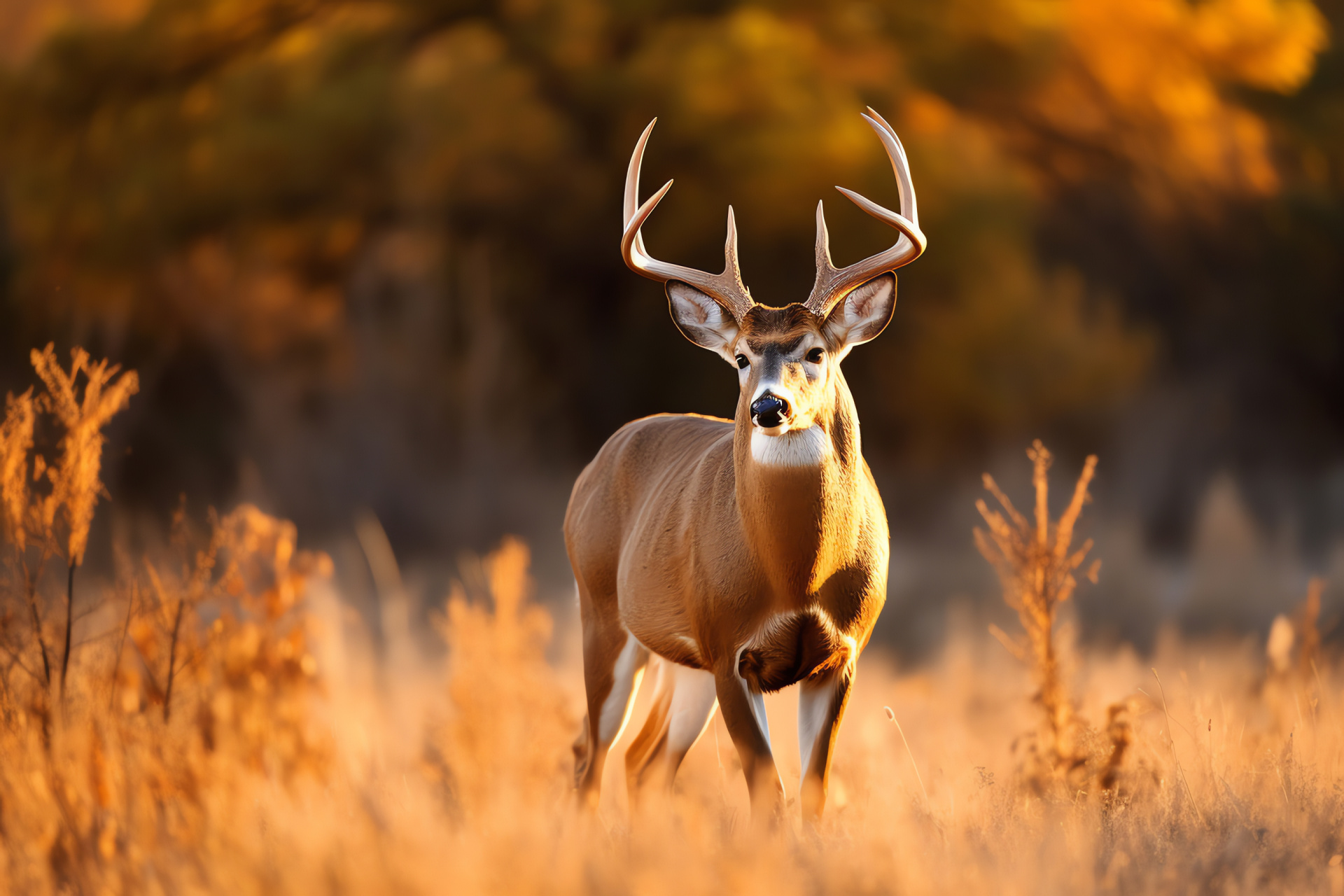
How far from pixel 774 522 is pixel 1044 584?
167cm

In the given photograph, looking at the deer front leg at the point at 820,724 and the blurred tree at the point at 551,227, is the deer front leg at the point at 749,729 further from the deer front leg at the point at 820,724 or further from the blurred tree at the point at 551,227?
the blurred tree at the point at 551,227

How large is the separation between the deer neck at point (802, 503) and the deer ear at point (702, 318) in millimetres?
415

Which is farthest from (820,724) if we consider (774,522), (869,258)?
(869,258)

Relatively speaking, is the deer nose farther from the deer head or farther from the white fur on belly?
the white fur on belly

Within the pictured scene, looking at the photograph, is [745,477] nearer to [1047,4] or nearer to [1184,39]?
[1047,4]

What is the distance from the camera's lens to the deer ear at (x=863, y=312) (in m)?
4.47

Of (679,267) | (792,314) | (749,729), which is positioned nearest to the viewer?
(749,729)

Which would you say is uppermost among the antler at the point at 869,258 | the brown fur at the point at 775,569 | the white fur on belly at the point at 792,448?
the antler at the point at 869,258

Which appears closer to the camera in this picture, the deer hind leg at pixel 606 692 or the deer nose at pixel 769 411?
the deer nose at pixel 769 411

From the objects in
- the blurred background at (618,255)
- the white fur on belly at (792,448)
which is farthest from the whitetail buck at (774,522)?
the blurred background at (618,255)

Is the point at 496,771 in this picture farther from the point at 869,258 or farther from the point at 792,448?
the point at 869,258

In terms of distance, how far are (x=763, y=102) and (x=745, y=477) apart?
11438 mm

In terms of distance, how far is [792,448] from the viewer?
4301 millimetres

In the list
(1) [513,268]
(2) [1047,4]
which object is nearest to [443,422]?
(1) [513,268]
